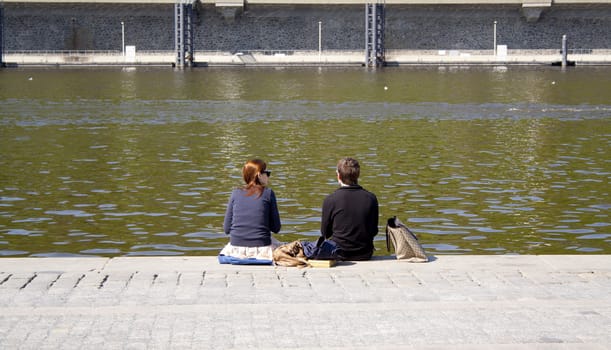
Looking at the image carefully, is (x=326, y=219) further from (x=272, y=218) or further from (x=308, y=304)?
(x=308, y=304)

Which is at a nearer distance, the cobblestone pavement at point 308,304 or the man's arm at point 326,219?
the cobblestone pavement at point 308,304

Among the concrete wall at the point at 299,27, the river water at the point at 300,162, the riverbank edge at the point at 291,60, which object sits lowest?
the river water at the point at 300,162

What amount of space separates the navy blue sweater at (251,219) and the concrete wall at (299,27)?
245 ft

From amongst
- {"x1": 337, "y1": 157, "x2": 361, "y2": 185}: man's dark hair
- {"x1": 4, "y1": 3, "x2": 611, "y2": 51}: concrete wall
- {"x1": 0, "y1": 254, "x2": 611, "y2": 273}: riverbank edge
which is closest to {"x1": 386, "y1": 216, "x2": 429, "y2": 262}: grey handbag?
{"x1": 0, "y1": 254, "x2": 611, "y2": 273}: riverbank edge

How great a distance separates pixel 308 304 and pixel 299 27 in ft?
259

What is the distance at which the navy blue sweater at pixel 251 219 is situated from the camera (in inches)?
421

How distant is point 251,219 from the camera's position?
10.8 m

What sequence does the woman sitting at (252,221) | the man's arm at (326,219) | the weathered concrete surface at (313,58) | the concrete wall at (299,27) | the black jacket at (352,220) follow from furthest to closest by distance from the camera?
1. the concrete wall at (299,27)
2. the weathered concrete surface at (313,58)
3. the man's arm at (326,219)
4. the black jacket at (352,220)
5. the woman sitting at (252,221)

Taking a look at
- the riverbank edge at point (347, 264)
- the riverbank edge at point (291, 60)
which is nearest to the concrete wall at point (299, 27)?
the riverbank edge at point (291, 60)

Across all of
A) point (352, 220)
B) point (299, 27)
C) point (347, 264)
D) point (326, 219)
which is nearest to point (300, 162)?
point (326, 219)

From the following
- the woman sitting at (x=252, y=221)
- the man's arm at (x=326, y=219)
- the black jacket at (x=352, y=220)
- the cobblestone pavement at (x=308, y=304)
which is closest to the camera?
the cobblestone pavement at (x=308, y=304)

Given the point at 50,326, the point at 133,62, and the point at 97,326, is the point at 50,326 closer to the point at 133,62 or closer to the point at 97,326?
the point at 97,326

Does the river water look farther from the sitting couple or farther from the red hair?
the red hair

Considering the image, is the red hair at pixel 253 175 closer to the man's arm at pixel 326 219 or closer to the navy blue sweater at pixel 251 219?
the navy blue sweater at pixel 251 219
